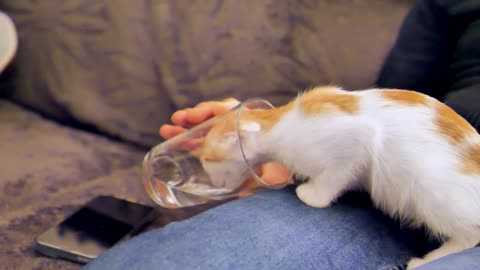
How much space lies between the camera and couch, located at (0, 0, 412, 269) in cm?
103

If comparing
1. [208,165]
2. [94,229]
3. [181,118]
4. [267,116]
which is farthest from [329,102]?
[94,229]

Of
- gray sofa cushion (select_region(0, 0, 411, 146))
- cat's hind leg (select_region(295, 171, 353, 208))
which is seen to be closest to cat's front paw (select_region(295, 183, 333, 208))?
cat's hind leg (select_region(295, 171, 353, 208))

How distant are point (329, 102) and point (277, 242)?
0.72 feet

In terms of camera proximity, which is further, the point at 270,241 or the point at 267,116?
the point at 267,116

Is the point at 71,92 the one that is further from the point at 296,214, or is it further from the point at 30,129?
the point at 296,214

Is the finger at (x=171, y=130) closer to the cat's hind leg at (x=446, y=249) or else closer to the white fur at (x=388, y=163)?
the white fur at (x=388, y=163)

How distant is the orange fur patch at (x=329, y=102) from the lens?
28.0 inches

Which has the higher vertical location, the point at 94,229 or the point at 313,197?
the point at 313,197

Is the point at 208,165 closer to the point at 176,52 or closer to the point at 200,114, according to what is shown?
the point at 200,114

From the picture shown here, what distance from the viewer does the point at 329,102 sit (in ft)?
2.38

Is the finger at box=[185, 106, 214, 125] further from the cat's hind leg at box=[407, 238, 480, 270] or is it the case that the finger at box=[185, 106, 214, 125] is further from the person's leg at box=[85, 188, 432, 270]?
the cat's hind leg at box=[407, 238, 480, 270]

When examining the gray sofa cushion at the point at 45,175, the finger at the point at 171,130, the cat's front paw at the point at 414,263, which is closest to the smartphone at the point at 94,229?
the gray sofa cushion at the point at 45,175

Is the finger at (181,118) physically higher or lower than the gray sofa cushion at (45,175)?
higher

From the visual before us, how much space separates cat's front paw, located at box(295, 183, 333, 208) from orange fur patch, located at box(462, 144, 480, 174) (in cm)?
18
